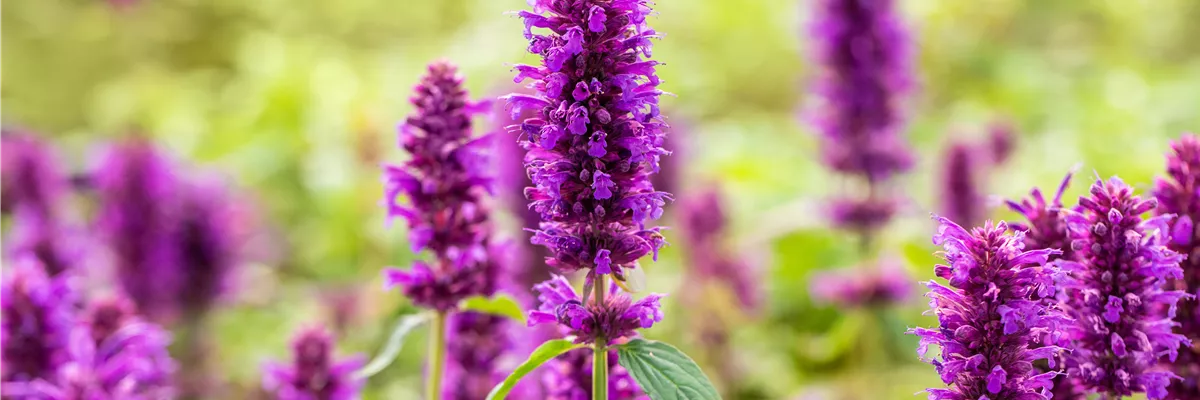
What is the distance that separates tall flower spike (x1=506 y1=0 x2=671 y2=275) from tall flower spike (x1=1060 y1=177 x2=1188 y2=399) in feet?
1.91

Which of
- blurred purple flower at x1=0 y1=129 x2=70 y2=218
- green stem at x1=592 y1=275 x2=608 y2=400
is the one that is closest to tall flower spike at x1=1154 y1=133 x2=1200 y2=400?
green stem at x1=592 y1=275 x2=608 y2=400

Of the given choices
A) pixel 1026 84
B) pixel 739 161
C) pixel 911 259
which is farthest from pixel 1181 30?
pixel 911 259

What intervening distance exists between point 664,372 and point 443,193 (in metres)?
0.67

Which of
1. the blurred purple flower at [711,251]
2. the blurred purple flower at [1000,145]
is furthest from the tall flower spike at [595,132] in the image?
the blurred purple flower at [1000,145]

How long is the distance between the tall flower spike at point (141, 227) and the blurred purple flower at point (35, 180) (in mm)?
159

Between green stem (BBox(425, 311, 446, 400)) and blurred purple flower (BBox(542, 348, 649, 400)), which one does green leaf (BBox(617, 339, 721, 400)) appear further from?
green stem (BBox(425, 311, 446, 400))

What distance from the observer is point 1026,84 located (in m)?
7.98

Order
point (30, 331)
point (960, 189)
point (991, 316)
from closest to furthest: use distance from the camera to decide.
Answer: point (991, 316) < point (30, 331) < point (960, 189)

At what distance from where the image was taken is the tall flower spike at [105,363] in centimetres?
219

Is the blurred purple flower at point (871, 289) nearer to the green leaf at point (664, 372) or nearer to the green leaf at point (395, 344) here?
the green leaf at point (395, 344)

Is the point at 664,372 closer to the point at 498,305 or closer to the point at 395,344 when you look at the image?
the point at 498,305

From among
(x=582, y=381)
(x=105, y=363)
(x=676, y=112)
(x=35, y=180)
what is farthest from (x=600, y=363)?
(x=676, y=112)

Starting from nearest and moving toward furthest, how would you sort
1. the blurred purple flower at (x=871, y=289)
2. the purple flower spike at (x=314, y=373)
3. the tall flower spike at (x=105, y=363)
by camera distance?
the tall flower spike at (x=105, y=363), the purple flower spike at (x=314, y=373), the blurred purple flower at (x=871, y=289)

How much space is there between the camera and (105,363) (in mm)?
2369
